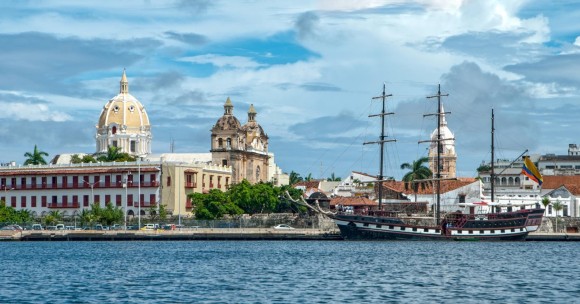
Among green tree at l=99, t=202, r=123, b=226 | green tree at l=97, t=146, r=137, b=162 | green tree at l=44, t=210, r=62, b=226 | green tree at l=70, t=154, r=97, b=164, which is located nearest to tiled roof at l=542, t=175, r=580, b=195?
green tree at l=99, t=202, r=123, b=226

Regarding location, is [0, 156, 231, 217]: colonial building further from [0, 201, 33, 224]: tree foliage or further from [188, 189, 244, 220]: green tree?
[0, 201, 33, 224]: tree foliage

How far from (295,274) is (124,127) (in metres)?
117

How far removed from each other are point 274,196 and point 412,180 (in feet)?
57.4

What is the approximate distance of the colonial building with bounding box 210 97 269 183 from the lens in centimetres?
15712

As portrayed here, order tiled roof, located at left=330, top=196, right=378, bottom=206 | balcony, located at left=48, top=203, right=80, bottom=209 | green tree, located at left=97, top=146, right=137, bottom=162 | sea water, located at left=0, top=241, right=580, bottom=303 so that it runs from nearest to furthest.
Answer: sea water, located at left=0, top=241, right=580, bottom=303 → tiled roof, located at left=330, top=196, right=378, bottom=206 → balcony, located at left=48, top=203, right=80, bottom=209 → green tree, located at left=97, top=146, right=137, bottom=162

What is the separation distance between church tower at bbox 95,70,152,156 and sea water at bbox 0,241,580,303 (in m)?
80.6

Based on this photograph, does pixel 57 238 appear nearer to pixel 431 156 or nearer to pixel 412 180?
pixel 412 180

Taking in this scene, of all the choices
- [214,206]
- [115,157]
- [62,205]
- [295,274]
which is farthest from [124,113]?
[295,274]

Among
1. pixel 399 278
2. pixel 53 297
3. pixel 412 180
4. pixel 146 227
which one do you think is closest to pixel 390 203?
pixel 412 180

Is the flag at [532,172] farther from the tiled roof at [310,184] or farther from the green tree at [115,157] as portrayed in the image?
the tiled roof at [310,184]

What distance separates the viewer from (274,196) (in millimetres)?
134500

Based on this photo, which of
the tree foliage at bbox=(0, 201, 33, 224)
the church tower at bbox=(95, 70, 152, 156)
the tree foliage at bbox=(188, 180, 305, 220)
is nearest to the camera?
the tree foliage at bbox=(188, 180, 305, 220)

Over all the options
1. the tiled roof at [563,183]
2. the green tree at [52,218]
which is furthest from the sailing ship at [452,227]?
the green tree at [52,218]

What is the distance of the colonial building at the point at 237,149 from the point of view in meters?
157
